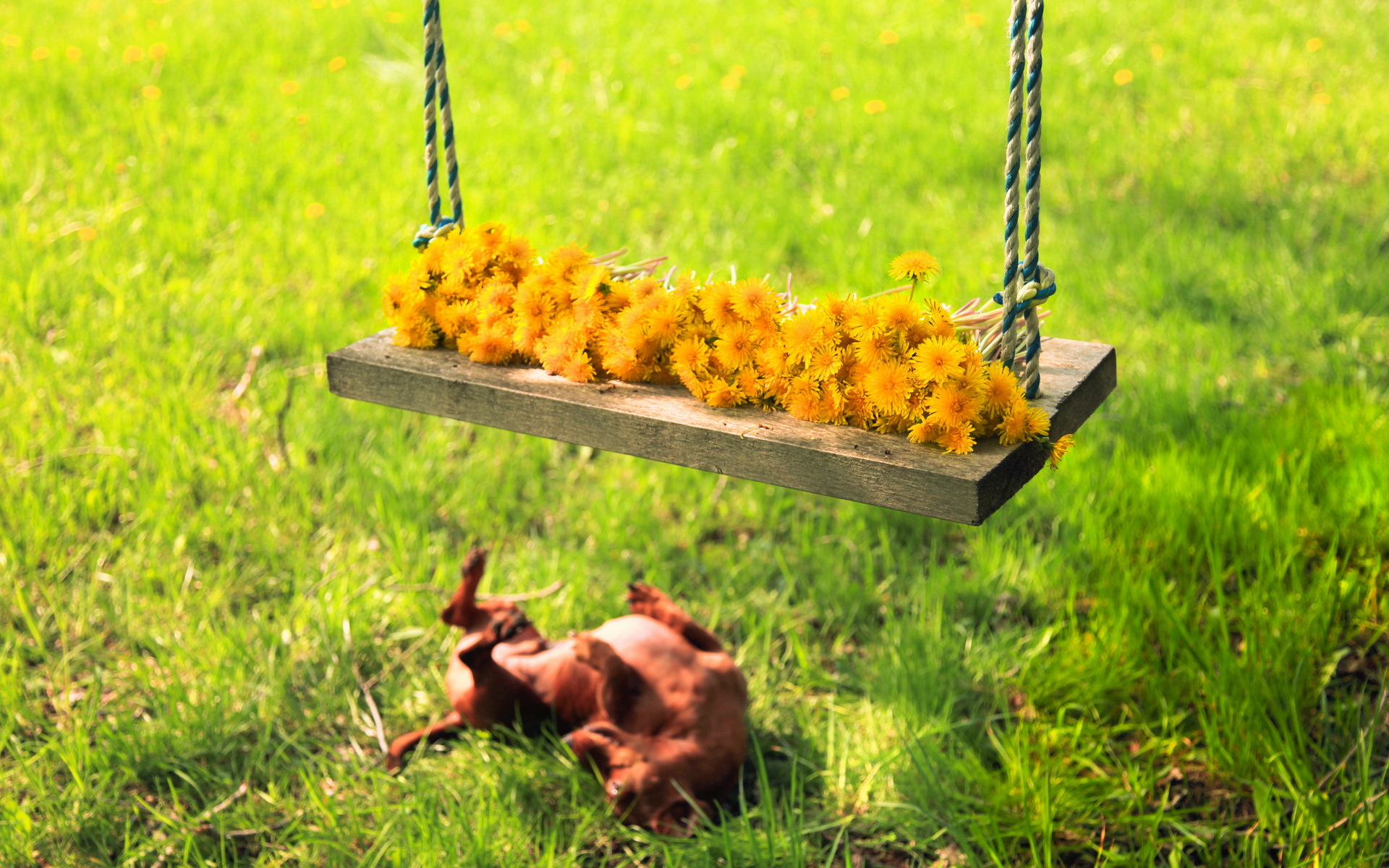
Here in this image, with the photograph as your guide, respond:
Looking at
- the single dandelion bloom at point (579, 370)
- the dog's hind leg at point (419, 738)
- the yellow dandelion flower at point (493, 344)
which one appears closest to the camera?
the single dandelion bloom at point (579, 370)

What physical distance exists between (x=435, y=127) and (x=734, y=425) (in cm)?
90

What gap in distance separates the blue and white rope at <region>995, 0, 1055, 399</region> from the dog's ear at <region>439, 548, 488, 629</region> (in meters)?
1.53

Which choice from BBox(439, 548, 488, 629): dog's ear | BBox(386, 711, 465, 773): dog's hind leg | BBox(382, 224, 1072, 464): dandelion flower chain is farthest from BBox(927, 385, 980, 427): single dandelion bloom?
BBox(386, 711, 465, 773): dog's hind leg

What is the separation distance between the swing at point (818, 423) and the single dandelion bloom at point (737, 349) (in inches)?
3.0

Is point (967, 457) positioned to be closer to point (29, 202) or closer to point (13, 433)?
point (13, 433)

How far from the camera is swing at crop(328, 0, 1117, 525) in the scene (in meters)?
1.64

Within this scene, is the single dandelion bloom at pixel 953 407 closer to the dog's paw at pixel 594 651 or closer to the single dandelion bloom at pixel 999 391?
the single dandelion bloom at pixel 999 391

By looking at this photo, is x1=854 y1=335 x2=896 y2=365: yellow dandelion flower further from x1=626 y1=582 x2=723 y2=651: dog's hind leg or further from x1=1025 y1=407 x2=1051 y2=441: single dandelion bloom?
x1=626 y1=582 x2=723 y2=651: dog's hind leg

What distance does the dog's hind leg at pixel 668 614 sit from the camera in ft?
9.31

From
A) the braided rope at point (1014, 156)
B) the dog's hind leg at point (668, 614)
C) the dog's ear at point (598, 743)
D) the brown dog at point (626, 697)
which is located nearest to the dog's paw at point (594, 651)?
the brown dog at point (626, 697)

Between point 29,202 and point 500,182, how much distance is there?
2.13 meters

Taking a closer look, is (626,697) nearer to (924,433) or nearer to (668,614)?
(668,614)

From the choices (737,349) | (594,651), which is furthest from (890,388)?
(594,651)

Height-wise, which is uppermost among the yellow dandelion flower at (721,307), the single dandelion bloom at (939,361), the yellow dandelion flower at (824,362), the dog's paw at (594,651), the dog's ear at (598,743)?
the yellow dandelion flower at (721,307)
